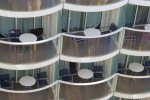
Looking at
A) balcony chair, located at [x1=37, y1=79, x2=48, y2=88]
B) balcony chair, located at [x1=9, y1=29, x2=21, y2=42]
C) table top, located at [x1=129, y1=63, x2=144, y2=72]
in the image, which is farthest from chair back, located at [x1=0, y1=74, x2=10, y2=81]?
table top, located at [x1=129, y1=63, x2=144, y2=72]

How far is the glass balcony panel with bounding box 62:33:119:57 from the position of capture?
53.9ft

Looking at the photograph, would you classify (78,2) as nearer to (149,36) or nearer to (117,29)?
(117,29)

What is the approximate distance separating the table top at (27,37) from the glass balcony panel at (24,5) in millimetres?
1299

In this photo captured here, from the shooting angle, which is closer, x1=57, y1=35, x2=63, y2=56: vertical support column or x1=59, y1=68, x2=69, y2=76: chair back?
x1=57, y1=35, x2=63, y2=56: vertical support column

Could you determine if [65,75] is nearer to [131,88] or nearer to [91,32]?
[91,32]

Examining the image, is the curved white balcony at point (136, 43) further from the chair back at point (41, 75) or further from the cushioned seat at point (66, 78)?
the chair back at point (41, 75)

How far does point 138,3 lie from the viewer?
15688 mm

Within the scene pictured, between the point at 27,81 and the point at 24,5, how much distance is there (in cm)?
329

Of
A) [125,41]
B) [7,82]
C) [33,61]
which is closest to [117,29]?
[125,41]

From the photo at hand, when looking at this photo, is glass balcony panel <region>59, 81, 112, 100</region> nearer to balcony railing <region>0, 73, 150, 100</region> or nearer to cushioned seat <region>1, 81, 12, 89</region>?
balcony railing <region>0, 73, 150, 100</region>

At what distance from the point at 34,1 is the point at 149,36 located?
14.6ft

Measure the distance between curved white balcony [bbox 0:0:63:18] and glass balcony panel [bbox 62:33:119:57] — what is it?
5.29ft

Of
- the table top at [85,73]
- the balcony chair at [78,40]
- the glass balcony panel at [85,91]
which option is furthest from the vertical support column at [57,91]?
the balcony chair at [78,40]

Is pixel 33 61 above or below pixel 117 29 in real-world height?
below
